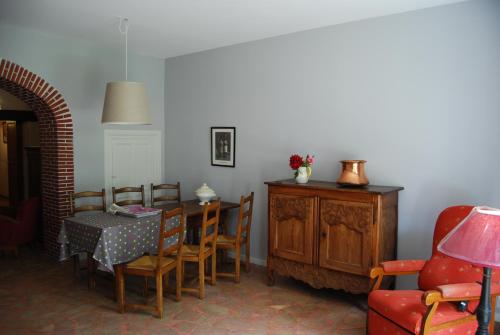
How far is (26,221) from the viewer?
5.61 metres

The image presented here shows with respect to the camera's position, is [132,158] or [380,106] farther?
[132,158]

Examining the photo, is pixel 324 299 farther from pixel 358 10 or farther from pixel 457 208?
pixel 358 10

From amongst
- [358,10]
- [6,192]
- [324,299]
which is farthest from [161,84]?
[6,192]

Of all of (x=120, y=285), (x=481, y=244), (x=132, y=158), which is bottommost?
(x=120, y=285)

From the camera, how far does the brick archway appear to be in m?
5.08

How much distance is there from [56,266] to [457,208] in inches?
182

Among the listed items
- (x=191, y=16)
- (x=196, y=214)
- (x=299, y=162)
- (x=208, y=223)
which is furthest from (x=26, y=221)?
(x=299, y=162)

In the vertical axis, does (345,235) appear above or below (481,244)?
below

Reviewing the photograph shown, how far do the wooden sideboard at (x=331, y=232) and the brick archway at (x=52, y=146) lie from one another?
9.26ft

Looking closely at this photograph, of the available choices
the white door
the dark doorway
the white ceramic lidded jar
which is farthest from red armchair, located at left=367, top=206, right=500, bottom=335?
the dark doorway

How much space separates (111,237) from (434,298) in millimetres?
2781

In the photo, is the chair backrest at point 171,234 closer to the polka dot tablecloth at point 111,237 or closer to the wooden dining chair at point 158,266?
the wooden dining chair at point 158,266

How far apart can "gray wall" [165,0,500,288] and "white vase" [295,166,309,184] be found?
381 millimetres

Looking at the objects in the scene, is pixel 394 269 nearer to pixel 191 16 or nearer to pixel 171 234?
pixel 171 234
